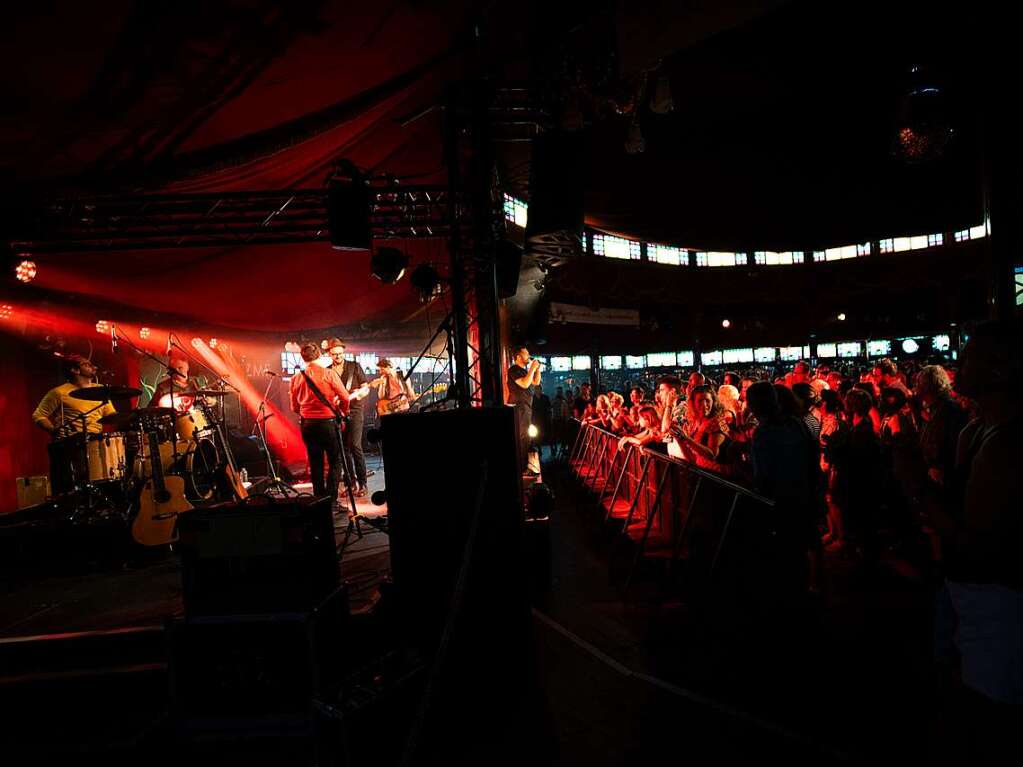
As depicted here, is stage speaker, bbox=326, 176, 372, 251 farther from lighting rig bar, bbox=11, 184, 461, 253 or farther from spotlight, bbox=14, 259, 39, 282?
spotlight, bbox=14, 259, 39, 282

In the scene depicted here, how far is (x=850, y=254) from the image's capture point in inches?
864

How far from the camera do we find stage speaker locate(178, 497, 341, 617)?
9.25 feet

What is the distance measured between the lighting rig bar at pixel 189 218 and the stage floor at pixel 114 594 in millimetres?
3381

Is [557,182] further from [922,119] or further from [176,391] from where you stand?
[176,391]

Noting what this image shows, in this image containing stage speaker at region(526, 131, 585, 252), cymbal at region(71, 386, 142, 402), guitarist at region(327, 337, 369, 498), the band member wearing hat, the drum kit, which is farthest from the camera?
guitarist at region(327, 337, 369, 498)

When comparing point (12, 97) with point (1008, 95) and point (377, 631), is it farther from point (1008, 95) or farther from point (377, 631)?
point (1008, 95)

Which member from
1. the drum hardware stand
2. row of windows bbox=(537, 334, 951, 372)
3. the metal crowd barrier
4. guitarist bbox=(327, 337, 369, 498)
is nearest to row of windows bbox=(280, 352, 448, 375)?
guitarist bbox=(327, 337, 369, 498)

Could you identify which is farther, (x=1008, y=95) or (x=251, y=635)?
(x=1008, y=95)

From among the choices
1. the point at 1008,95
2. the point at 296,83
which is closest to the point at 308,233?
the point at 296,83

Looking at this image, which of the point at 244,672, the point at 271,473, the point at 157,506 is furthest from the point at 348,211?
the point at 244,672

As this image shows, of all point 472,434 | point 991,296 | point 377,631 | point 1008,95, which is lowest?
point 377,631

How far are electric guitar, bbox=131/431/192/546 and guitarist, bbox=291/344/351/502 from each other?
133 cm

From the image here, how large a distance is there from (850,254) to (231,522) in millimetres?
25618

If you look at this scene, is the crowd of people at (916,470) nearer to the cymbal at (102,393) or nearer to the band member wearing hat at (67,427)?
the cymbal at (102,393)
